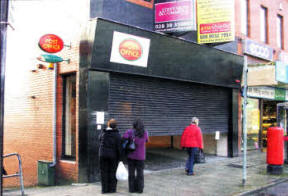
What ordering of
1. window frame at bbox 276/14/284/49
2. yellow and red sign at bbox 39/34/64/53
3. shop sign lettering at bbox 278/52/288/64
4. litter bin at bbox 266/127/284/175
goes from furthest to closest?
window frame at bbox 276/14/284/49 → shop sign lettering at bbox 278/52/288/64 → litter bin at bbox 266/127/284/175 → yellow and red sign at bbox 39/34/64/53

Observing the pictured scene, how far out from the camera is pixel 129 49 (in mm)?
10039

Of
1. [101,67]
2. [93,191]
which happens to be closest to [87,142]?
[93,191]

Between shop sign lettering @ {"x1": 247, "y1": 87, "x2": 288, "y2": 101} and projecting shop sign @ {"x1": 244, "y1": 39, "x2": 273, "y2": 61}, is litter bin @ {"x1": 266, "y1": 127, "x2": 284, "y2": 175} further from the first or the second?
projecting shop sign @ {"x1": 244, "y1": 39, "x2": 273, "y2": 61}

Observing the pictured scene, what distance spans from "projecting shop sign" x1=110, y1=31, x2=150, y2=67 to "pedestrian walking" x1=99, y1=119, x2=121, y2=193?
2.56m

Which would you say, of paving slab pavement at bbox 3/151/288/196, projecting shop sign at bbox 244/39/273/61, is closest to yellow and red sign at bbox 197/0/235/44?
projecting shop sign at bbox 244/39/273/61

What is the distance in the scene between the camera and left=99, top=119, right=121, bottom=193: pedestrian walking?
7770mm

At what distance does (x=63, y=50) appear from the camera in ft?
32.0

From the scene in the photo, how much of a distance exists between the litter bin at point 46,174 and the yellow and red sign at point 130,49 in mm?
3744

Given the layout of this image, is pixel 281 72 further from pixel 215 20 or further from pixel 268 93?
pixel 268 93

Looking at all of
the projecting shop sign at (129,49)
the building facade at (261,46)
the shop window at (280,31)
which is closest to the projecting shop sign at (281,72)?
the building facade at (261,46)

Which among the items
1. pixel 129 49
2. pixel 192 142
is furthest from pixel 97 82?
pixel 192 142

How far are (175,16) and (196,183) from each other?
202 inches

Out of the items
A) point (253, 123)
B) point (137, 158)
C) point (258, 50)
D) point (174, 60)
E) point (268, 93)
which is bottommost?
point (137, 158)

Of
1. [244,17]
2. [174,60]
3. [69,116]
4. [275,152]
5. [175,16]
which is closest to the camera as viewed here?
[69,116]
